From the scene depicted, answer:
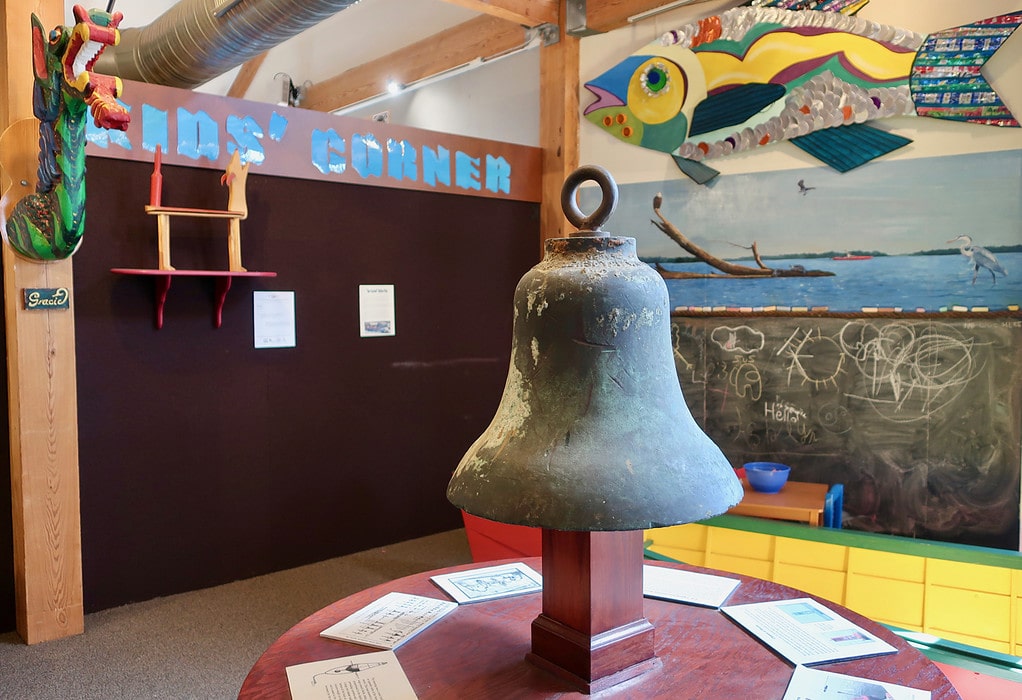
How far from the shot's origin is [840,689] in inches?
46.3

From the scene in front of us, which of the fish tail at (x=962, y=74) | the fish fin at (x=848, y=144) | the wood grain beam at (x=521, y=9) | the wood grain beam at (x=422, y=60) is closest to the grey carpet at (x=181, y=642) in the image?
the fish fin at (x=848, y=144)

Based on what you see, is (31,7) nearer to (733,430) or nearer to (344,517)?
(344,517)

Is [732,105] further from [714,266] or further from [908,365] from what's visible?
[908,365]

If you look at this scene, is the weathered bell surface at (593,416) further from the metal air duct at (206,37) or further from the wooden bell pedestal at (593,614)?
the metal air duct at (206,37)

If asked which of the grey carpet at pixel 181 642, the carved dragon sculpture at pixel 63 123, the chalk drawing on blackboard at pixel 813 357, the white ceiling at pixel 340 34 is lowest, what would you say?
the grey carpet at pixel 181 642

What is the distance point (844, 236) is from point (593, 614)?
2753mm

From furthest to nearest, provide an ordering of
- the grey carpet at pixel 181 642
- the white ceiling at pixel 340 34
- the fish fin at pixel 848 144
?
1. the white ceiling at pixel 340 34
2. the fish fin at pixel 848 144
3. the grey carpet at pixel 181 642

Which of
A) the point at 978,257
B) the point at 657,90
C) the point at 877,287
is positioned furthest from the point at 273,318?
the point at 978,257

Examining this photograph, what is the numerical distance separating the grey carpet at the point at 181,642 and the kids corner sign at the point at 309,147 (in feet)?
6.47

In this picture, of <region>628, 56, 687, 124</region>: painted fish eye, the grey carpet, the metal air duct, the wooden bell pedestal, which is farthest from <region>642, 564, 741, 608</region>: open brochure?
<region>628, 56, 687, 124</region>: painted fish eye

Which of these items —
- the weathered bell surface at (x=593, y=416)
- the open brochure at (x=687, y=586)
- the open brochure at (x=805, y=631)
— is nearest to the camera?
the weathered bell surface at (x=593, y=416)

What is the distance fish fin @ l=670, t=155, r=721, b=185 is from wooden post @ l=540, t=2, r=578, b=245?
2.33 feet

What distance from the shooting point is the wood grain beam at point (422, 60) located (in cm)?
496

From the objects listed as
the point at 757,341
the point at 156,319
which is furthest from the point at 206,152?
the point at 757,341
